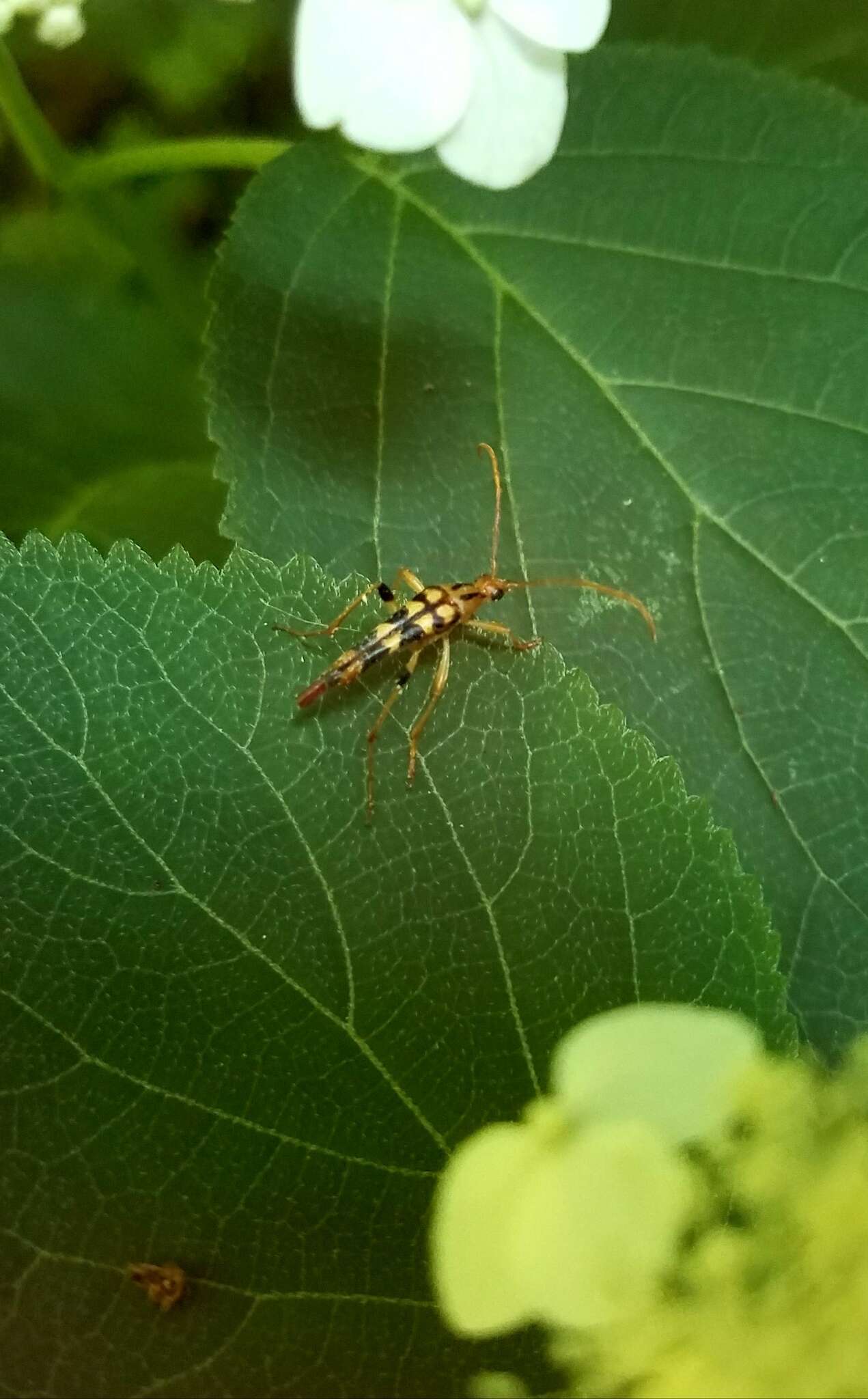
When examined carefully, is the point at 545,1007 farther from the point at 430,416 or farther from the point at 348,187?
the point at 348,187

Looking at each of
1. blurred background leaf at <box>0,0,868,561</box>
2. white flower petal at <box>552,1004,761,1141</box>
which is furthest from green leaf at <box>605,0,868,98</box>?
white flower petal at <box>552,1004,761,1141</box>

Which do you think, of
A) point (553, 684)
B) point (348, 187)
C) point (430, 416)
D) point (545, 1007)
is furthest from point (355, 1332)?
point (348, 187)

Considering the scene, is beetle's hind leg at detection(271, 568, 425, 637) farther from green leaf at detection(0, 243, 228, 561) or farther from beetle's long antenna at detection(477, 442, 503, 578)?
green leaf at detection(0, 243, 228, 561)

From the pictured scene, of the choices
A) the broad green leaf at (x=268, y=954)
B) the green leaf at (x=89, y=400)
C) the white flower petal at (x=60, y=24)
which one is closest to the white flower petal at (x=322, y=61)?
the white flower petal at (x=60, y=24)

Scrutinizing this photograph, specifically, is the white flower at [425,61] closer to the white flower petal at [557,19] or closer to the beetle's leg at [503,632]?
the white flower petal at [557,19]

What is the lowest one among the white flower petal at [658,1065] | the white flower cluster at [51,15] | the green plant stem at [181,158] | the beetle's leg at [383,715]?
the white flower petal at [658,1065]

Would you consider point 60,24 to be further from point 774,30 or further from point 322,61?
point 774,30
